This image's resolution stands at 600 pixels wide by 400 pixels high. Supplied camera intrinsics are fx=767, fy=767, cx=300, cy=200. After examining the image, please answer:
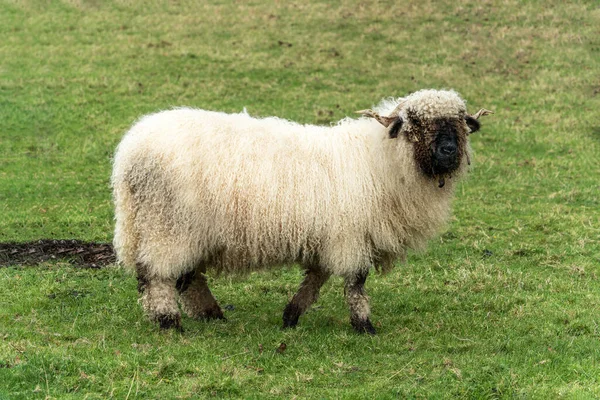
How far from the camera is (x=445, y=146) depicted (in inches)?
353

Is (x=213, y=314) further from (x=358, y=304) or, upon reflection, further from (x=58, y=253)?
(x=58, y=253)

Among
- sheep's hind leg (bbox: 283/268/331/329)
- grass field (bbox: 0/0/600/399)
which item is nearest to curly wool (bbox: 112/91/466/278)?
sheep's hind leg (bbox: 283/268/331/329)

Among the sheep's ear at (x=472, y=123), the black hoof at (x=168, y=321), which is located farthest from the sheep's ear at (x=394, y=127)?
the black hoof at (x=168, y=321)

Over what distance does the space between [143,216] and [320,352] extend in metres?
2.73

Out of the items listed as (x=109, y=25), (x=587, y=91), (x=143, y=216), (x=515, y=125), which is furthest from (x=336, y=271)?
(x=109, y=25)

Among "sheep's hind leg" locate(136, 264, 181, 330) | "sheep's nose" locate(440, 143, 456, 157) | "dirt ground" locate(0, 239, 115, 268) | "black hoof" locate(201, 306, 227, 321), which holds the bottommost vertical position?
"dirt ground" locate(0, 239, 115, 268)

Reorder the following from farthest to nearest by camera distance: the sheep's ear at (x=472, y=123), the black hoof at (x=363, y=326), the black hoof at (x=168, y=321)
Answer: the sheep's ear at (x=472, y=123) → the black hoof at (x=363, y=326) → the black hoof at (x=168, y=321)

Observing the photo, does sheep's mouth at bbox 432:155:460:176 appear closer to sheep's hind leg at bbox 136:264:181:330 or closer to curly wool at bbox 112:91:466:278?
curly wool at bbox 112:91:466:278

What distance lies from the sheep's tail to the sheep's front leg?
8.73ft

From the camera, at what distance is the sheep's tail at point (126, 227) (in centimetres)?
941

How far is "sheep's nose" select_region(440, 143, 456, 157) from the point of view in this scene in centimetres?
896

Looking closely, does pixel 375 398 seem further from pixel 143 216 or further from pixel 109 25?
pixel 109 25

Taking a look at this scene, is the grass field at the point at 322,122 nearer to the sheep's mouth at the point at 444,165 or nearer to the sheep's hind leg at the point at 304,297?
the sheep's hind leg at the point at 304,297

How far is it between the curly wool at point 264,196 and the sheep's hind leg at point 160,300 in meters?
0.13
